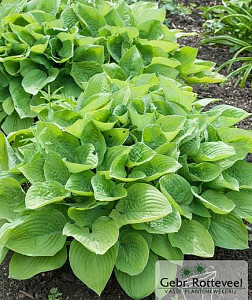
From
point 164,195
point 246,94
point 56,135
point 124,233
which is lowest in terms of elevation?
point 246,94

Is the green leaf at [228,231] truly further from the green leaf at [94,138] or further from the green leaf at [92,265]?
the green leaf at [94,138]

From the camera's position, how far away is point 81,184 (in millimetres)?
2746

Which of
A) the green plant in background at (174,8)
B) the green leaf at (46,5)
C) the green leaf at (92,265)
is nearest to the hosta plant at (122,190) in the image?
the green leaf at (92,265)

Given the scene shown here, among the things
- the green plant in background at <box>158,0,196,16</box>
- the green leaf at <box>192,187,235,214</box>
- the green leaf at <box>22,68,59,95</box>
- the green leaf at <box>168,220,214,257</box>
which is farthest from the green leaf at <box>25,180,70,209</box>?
the green plant in background at <box>158,0,196,16</box>

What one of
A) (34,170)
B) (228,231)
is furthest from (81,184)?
(228,231)

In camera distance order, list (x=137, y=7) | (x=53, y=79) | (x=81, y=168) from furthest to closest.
Answer: (x=137, y=7)
(x=53, y=79)
(x=81, y=168)

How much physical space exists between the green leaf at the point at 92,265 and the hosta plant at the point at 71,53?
1360mm

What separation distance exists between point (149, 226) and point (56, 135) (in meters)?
0.73

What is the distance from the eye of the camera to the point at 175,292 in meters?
2.87

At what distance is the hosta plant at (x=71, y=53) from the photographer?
3.84 meters

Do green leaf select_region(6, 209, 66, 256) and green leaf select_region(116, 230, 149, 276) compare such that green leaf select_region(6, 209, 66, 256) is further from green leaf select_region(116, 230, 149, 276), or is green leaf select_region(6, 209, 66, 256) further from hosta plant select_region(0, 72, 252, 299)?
green leaf select_region(116, 230, 149, 276)

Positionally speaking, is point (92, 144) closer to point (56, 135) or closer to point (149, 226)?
point (56, 135)

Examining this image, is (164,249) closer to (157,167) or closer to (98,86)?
(157,167)

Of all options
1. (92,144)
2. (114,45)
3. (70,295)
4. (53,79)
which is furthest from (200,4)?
(70,295)
